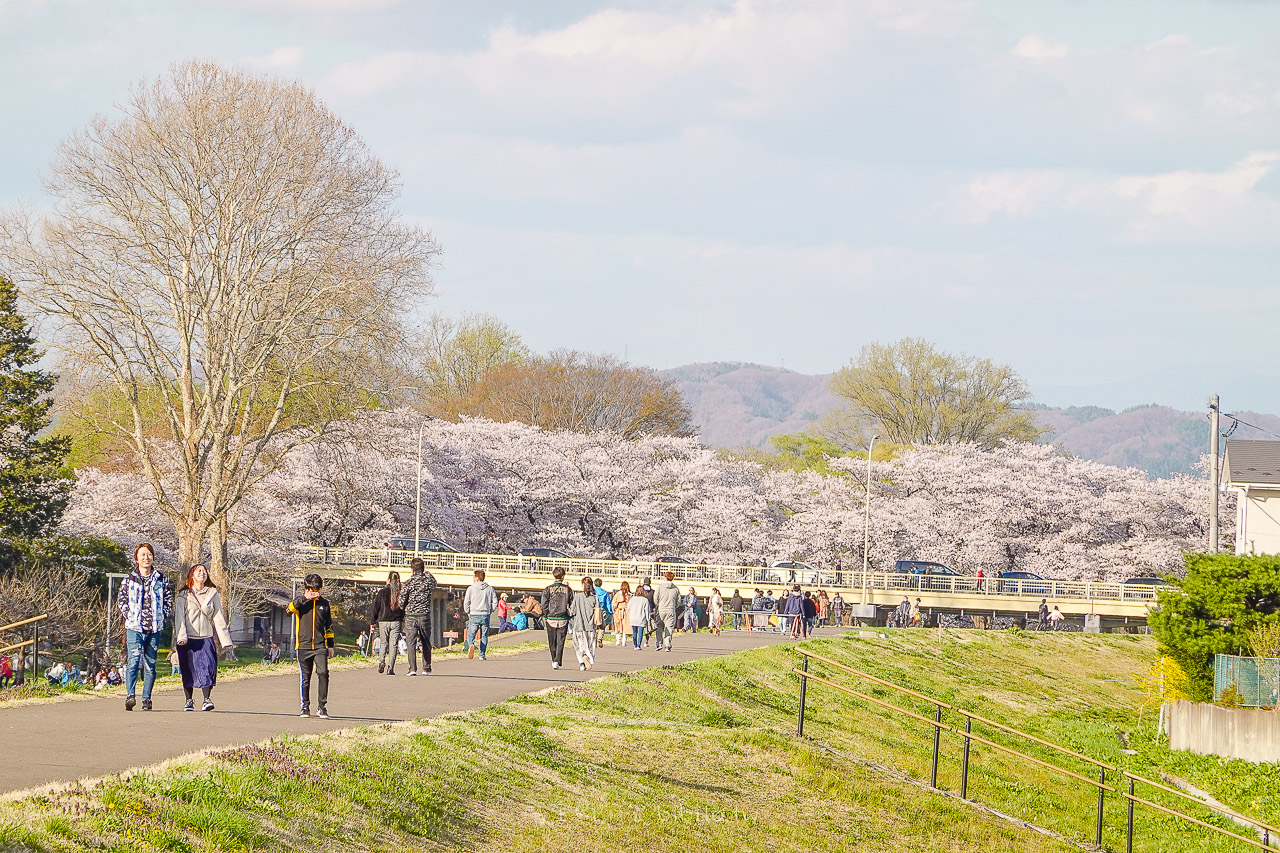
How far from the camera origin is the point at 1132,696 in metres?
40.5

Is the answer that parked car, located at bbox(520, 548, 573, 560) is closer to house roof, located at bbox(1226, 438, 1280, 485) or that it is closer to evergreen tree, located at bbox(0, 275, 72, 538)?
evergreen tree, located at bbox(0, 275, 72, 538)

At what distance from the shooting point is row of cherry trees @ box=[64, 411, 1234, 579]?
219ft

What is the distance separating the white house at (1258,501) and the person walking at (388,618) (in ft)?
109

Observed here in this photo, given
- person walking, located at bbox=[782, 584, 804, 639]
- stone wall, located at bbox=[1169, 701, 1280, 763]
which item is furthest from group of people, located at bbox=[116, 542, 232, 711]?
person walking, located at bbox=[782, 584, 804, 639]

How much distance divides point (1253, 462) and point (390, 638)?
1417 inches

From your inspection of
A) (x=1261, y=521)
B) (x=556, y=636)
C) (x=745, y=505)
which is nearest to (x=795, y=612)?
(x=1261, y=521)

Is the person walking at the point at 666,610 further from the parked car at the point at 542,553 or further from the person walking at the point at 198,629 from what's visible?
the parked car at the point at 542,553

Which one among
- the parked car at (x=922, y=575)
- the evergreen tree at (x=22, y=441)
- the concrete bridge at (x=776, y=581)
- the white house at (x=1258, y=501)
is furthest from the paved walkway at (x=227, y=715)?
the parked car at (x=922, y=575)

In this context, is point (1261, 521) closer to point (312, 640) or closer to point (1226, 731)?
point (1226, 731)

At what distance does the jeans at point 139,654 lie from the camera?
48.9 feet

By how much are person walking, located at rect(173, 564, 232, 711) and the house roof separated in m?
39.0

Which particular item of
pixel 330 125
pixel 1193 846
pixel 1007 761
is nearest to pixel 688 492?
pixel 330 125

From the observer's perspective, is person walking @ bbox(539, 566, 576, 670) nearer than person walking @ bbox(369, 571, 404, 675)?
No

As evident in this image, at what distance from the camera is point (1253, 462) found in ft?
152
